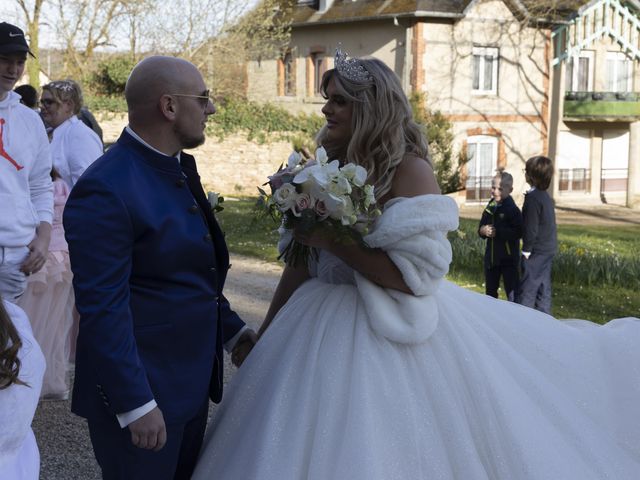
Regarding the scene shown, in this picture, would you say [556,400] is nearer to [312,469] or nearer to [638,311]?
[312,469]

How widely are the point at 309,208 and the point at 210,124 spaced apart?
84.9 feet

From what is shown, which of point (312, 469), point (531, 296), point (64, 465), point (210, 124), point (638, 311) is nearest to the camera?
point (312, 469)

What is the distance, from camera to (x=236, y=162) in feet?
94.6

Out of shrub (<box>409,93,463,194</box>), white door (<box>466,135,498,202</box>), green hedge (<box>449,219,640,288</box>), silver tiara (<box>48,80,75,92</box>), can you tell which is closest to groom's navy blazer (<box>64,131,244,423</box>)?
silver tiara (<box>48,80,75,92</box>)

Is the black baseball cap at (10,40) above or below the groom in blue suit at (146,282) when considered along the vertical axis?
above

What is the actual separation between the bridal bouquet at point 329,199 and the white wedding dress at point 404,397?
12 cm

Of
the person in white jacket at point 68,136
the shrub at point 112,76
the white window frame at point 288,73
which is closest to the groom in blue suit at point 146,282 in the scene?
the person in white jacket at point 68,136

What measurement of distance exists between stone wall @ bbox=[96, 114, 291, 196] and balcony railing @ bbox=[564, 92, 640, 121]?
1082 cm

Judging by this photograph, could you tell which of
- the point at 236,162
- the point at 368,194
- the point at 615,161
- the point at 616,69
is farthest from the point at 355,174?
the point at 616,69

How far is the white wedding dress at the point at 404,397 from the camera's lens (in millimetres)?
3018

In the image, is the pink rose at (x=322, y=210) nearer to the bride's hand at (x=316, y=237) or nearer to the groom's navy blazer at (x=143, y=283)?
the bride's hand at (x=316, y=237)

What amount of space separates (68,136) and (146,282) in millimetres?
3850

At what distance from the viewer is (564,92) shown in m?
32.3

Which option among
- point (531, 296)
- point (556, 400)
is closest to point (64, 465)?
point (556, 400)
